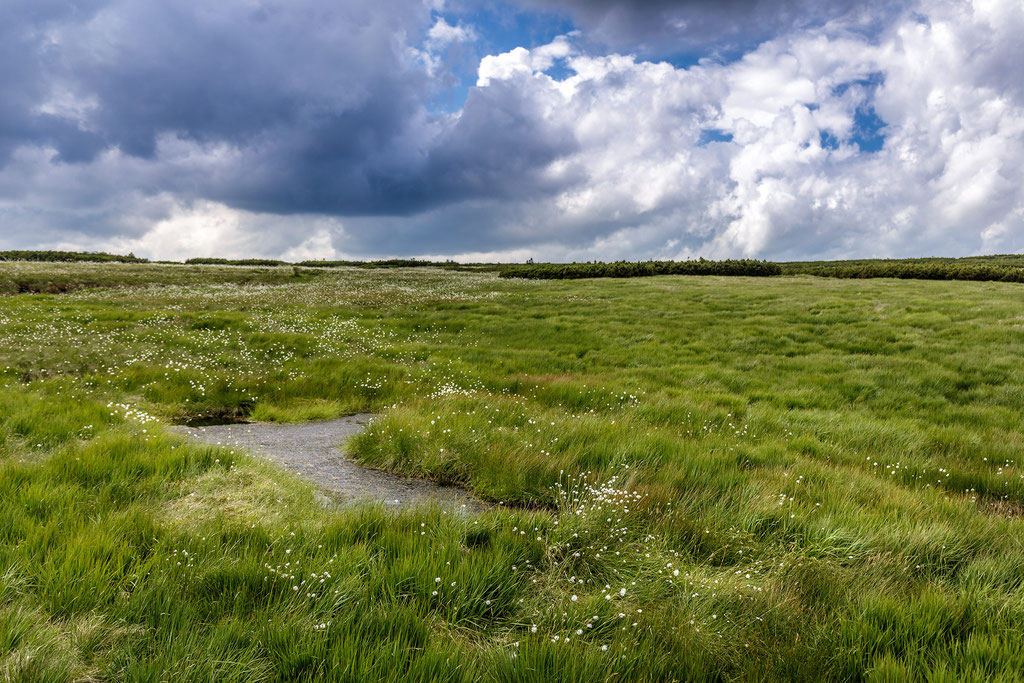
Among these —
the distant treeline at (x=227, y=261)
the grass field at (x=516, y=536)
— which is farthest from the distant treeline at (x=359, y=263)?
the grass field at (x=516, y=536)

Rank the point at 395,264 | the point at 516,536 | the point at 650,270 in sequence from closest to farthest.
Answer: the point at 516,536
the point at 650,270
the point at 395,264

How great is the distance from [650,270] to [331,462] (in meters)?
68.4

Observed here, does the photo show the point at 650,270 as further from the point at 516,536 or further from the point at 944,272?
the point at 516,536

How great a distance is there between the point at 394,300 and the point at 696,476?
92.8 ft

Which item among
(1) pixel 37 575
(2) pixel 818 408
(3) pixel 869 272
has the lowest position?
(2) pixel 818 408

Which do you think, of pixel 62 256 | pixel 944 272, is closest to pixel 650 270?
pixel 944 272

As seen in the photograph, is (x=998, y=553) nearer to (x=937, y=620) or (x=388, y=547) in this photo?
(x=937, y=620)

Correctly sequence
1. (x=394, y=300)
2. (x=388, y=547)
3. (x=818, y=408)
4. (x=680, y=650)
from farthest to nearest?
(x=394, y=300) < (x=818, y=408) < (x=388, y=547) < (x=680, y=650)

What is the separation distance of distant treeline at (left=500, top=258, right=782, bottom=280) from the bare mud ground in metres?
60.8

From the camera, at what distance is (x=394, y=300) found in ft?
105

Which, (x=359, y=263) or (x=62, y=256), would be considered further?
(x=359, y=263)

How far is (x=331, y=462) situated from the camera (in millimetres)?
7000

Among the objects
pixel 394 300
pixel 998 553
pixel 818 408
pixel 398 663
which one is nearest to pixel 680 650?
pixel 398 663

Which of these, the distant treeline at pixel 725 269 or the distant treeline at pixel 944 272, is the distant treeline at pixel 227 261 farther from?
the distant treeline at pixel 944 272
